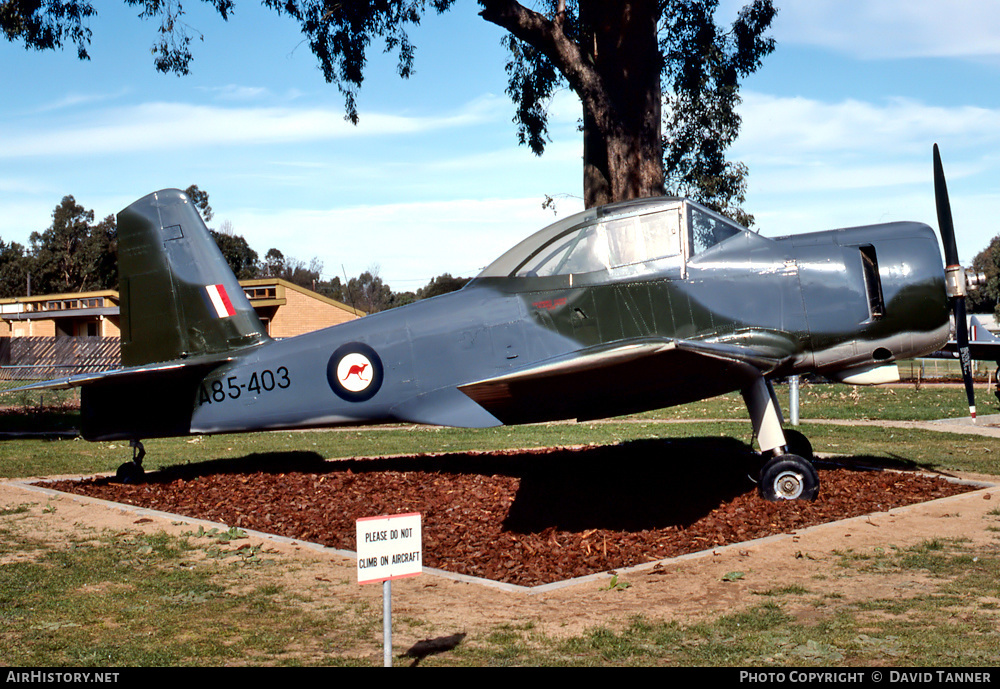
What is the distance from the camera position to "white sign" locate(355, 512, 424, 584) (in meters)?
4.86

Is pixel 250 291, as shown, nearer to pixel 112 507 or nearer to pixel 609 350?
pixel 112 507

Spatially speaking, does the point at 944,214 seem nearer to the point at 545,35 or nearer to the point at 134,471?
the point at 545,35

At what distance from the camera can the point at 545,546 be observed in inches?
324

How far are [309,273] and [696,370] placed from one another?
4609 inches

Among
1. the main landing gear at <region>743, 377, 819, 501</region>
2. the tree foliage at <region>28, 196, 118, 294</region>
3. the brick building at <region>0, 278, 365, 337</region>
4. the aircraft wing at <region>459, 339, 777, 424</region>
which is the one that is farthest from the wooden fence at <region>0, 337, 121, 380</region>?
the main landing gear at <region>743, 377, 819, 501</region>

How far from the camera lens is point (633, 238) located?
30.9 feet

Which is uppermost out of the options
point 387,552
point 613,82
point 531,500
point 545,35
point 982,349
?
point 545,35

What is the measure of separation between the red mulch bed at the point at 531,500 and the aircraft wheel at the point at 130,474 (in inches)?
5.9

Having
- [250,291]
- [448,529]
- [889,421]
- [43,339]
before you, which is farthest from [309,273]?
[448,529]

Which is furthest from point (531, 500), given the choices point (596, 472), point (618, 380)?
point (618, 380)

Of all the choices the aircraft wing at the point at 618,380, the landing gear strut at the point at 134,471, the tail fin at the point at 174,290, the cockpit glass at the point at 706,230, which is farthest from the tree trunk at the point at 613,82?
the landing gear strut at the point at 134,471

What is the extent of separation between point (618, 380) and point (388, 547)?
368 centimetres

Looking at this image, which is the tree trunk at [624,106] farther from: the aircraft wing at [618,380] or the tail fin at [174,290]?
the tail fin at [174,290]

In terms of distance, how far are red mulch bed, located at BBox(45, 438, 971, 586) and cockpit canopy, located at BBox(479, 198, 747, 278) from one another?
2873 mm
